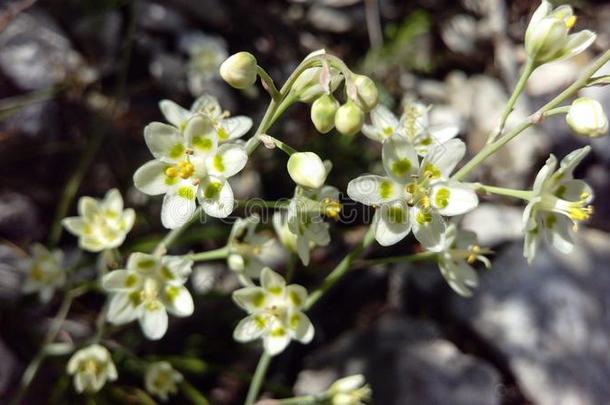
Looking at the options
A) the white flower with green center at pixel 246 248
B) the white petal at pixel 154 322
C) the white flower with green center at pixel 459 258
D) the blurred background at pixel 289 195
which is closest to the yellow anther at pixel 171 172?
the white flower with green center at pixel 246 248

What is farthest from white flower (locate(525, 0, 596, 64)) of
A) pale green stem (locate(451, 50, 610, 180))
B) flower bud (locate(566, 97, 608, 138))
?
flower bud (locate(566, 97, 608, 138))

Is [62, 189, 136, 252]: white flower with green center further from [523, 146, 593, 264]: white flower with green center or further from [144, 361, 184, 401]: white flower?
[523, 146, 593, 264]: white flower with green center

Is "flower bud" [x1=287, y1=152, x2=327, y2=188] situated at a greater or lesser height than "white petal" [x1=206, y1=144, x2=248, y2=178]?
greater

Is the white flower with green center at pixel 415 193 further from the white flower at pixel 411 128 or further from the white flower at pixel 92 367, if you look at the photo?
the white flower at pixel 92 367

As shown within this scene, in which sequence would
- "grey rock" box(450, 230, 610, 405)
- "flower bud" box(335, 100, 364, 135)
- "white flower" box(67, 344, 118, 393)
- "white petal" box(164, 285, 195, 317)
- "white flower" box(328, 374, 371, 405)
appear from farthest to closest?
"grey rock" box(450, 230, 610, 405) < "white flower" box(67, 344, 118, 393) < "white flower" box(328, 374, 371, 405) < "white petal" box(164, 285, 195, 317) < "flower bud" box(335, 100, 364, 135)

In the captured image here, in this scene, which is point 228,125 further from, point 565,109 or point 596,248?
point 596,248

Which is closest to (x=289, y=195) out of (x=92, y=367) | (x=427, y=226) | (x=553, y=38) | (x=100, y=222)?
(x=100, y=222)

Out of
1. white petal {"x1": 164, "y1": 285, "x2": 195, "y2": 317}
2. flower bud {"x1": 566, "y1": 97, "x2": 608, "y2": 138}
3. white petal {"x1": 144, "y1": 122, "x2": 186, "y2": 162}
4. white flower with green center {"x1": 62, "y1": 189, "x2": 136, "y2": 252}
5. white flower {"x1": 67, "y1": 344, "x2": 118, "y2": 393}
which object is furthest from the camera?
white flower with green center {"x1": 62, "y1": 189, "x2": 136, "y2": 252}

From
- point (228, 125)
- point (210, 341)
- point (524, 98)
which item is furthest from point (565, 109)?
point (524, 98)

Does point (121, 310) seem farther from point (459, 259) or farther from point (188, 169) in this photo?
point (459, 259)
